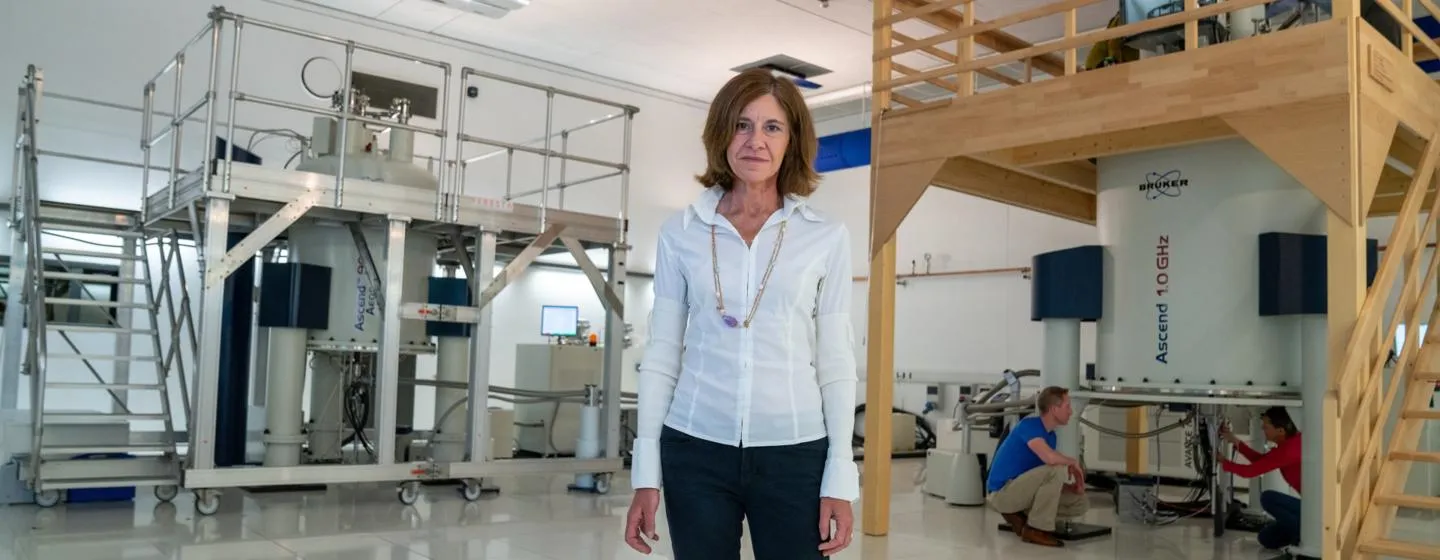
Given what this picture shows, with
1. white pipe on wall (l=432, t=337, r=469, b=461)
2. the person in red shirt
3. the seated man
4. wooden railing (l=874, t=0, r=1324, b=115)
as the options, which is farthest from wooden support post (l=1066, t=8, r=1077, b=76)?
white pipe on wall (l=432, t=337, r=469, b=461)

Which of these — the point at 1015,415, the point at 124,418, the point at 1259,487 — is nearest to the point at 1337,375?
the point at 1259,487

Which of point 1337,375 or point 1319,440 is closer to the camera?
point 1337,375

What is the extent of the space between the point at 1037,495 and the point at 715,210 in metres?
5.86

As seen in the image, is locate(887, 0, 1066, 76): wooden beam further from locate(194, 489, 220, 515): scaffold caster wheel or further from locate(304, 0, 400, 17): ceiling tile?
locate(304, 0, 400, 17): ceiling tile

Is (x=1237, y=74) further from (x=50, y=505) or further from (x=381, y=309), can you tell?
(x=50, y=505)

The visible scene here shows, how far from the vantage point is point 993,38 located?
914 cm

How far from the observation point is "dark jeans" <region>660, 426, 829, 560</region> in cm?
204

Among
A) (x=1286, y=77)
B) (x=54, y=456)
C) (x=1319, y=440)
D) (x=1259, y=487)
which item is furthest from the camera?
(x=1259, y=487)

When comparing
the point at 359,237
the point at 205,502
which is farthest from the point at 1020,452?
the point at 205,502

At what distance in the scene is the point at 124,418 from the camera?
25.5 ft

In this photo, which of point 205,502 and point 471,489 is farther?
point 471,489

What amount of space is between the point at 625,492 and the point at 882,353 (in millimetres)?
3264

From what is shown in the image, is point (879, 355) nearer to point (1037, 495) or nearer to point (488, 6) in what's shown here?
point (1037, 495)

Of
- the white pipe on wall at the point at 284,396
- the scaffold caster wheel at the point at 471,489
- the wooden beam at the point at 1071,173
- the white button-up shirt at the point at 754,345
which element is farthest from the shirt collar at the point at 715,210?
→ the scaffold caster wheel at the point at 471,489
